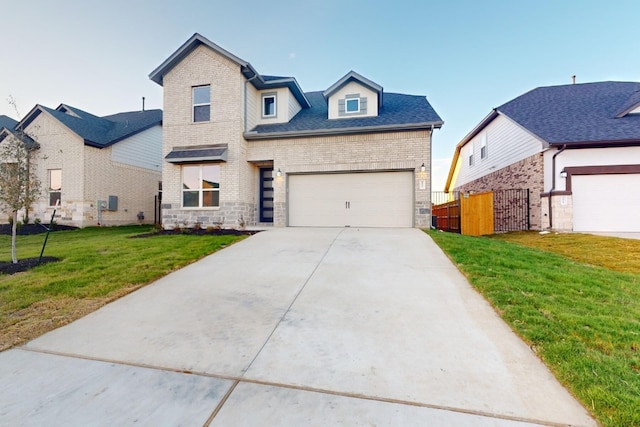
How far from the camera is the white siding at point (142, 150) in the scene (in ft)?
52.6

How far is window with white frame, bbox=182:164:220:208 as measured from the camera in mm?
11719

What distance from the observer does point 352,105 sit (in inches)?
487

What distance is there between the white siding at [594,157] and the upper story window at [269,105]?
12.1m

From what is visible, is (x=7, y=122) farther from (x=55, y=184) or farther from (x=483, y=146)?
(x=483, y=146)

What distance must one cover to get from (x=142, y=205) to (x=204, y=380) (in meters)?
18.1

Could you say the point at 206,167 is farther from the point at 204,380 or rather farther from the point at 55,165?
the point at 204,380

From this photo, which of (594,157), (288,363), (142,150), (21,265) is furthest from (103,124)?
(594,157)

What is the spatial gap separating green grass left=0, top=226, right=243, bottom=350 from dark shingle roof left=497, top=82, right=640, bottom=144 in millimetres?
14393

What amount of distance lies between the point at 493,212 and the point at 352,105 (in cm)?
853

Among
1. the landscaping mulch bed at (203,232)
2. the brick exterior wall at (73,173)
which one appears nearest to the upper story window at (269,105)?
the landscaping mulch bed at (203,232)

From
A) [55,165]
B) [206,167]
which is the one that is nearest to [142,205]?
[55,165]

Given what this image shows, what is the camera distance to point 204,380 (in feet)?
7.97

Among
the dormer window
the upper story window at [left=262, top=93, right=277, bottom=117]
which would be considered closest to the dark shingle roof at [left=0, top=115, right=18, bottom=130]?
Result: the upper story window at [left=262, top=93, right=277, bottom=117]

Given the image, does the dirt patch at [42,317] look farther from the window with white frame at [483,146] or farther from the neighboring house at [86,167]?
the window with white frame at [483,146]
